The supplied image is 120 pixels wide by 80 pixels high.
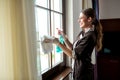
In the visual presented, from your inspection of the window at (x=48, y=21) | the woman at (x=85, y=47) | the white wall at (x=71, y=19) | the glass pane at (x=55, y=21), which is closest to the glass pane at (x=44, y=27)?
the window at (x=48, y=21)

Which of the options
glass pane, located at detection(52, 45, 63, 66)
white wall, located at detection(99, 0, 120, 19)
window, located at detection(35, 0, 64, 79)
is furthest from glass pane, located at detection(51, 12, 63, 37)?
white wall, located at detection(99, 0, 120, 19)

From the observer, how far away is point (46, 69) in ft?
5.98

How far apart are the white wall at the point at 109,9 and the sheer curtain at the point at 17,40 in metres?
2.76

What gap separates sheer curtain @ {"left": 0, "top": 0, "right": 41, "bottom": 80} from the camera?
88cm

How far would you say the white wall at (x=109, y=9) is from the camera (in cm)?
344

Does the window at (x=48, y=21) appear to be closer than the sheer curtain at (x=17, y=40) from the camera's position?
No

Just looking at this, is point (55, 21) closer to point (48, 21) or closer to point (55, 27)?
point (55, 27)

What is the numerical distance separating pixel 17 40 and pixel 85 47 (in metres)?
0.65

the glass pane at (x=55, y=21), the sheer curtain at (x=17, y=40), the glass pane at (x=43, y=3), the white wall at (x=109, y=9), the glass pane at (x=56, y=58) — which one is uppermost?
the white wall at (x=109, y=9)

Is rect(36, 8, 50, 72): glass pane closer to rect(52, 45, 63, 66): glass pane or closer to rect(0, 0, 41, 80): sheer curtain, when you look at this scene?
rect(52, 45, 63, 66): glass pane

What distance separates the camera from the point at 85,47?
139 centimetres

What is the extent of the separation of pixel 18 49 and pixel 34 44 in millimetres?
147

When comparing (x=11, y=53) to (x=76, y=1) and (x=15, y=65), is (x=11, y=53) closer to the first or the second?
(x=15, y=65)

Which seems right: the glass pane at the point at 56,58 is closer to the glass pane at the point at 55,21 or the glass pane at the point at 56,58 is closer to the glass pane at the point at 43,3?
the glass pane at the point at 55,21
